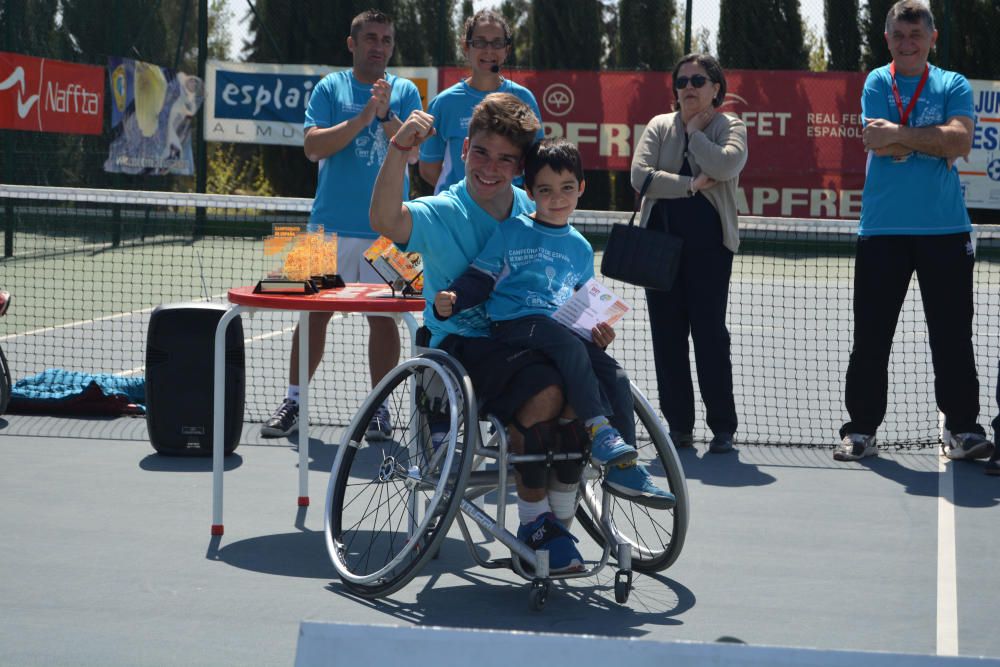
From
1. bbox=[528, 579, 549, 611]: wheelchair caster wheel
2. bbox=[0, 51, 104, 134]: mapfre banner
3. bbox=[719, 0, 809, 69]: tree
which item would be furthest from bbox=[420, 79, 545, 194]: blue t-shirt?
bbox=[719, 0, 809, 69]: tree

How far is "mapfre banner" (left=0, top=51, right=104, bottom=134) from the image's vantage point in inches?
603

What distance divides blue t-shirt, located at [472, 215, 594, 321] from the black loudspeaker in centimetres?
211

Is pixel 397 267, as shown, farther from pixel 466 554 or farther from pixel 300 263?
pixel 466 554

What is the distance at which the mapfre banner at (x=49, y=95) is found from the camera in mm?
15312

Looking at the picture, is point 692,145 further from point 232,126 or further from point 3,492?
point 232,126

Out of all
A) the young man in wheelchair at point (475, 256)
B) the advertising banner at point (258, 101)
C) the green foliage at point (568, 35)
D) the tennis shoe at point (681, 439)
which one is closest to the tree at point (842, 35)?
the green foliage at point (568, 35)

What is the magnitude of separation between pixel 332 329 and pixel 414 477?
21.9 feet

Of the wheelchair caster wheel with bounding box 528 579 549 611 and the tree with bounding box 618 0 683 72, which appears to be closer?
the wheelchair caster wheel with bounding box 528 579 549 611

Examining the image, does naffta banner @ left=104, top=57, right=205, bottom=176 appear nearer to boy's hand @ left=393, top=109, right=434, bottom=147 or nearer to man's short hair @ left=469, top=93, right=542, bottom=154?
man's short hair @ left=469, top=93, right=542, bottom=154

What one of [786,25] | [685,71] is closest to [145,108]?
[786,25]

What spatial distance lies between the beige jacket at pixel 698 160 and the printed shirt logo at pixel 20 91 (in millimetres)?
10828

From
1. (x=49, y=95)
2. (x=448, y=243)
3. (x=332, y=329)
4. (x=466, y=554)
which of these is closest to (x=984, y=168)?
(x=332, y=329)

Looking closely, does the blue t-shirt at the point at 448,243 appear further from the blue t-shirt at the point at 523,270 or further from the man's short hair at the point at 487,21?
the man's short hair at the point at 487,21

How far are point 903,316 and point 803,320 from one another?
81 cm
